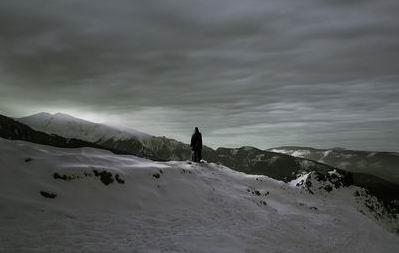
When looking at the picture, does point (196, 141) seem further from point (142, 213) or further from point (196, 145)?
point (142, 213)

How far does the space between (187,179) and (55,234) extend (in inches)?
517

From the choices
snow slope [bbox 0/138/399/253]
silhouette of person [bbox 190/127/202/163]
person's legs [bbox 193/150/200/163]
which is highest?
silhouette of person [bbox 190/127/202/163]

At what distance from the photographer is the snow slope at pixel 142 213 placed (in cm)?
1400

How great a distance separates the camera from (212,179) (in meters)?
28.3

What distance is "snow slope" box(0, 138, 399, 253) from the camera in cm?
1400

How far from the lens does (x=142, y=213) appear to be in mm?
18219

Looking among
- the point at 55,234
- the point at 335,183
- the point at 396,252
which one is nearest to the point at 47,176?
the point at 55,234

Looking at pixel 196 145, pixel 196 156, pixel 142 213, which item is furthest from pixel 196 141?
pixel 142 213

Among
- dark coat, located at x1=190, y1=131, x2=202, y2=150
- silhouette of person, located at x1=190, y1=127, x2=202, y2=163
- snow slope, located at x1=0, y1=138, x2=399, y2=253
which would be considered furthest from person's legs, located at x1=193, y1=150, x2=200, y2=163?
snow slope, located at x1=0, y1=138, x2=399, y2=253

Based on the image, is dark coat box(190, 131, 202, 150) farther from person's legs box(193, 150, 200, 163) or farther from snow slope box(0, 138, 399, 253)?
snow slope box(0, 138, 399, 253)

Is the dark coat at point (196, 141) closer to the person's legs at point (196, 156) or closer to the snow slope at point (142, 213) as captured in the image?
the person's legs at point (196, 156)

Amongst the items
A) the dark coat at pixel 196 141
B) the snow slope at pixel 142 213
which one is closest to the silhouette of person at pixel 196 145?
the dark coat at pixel 196 141

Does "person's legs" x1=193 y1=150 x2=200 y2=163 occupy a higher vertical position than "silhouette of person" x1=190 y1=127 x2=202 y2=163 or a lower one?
lower

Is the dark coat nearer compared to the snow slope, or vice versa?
the snow slope
